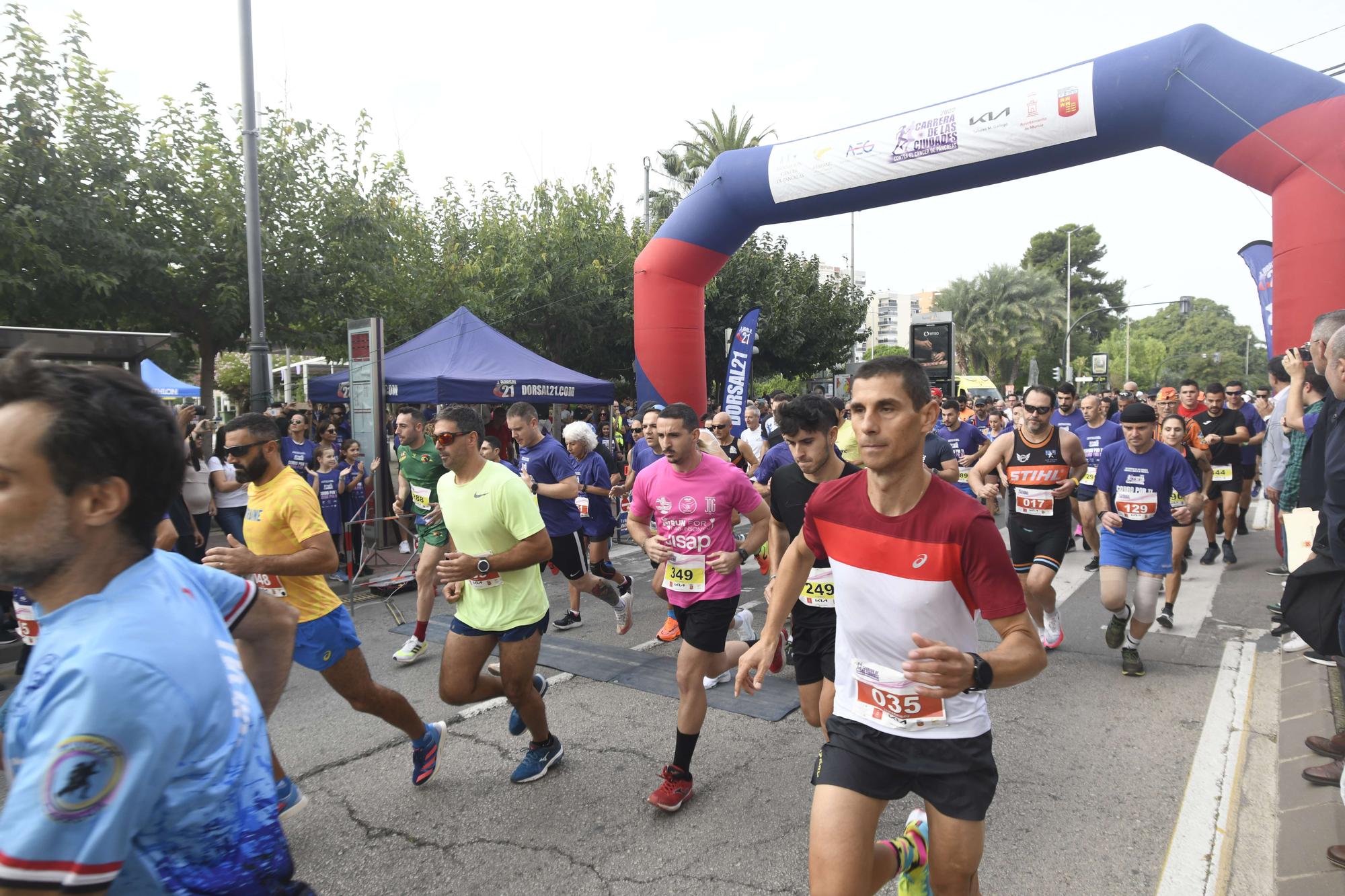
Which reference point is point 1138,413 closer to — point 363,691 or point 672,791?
point 672,791

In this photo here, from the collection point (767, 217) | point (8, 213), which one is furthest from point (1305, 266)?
point (8, 213)

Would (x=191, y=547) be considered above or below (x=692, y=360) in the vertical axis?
below

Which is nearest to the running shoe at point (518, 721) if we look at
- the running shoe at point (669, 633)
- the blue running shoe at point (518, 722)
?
the blue running shoe at point (518, 722)

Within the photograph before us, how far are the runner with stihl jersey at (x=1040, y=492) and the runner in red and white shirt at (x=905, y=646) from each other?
13.2ft

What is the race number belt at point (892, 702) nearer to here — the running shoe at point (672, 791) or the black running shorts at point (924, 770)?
the black running shorts at point (924, 770)

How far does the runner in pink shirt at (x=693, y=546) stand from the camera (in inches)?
153

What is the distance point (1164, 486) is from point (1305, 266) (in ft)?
14.9

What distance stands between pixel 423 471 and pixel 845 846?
6.03 meters

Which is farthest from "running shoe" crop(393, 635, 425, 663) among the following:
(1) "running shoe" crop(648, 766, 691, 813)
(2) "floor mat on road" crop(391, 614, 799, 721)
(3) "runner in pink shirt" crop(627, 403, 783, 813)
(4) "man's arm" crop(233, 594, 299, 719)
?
(4) "man's arm" crop(233, 594, 299, 719)

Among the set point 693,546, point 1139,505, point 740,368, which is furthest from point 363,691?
point 740,368

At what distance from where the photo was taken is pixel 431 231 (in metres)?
20.7

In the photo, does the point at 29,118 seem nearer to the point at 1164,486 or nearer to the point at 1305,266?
the point at 1164,486

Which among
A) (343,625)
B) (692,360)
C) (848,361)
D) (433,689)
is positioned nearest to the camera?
(343,625)

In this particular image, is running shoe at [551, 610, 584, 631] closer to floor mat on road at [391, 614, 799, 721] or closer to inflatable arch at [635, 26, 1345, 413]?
floor mat on road at [391, 614, 799, 721]
